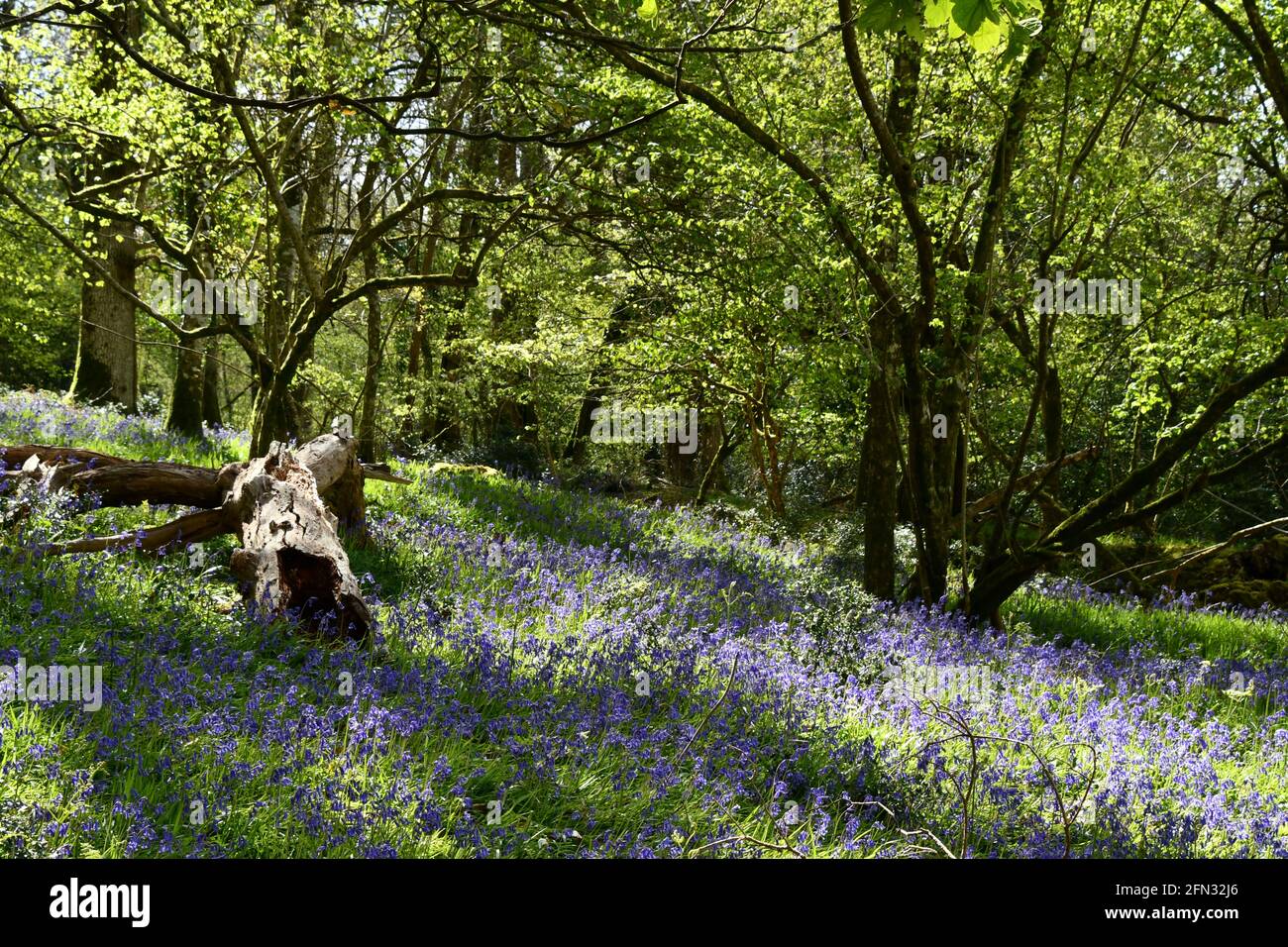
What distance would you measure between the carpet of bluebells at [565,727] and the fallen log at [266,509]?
0.62ft

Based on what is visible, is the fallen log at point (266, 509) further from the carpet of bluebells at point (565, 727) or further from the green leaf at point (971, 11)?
the green leaf at point (971, 11)

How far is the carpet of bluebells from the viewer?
3385 millimetres

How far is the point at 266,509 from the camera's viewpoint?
6.03 metres

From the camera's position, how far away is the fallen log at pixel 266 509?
5.38 m

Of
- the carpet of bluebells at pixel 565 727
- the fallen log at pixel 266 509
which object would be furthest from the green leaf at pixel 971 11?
the fallen log at pixel 266 509

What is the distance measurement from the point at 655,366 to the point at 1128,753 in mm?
10198

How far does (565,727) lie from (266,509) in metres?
2.80

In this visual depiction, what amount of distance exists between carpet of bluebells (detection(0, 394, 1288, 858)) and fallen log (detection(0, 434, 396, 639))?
0.19m
